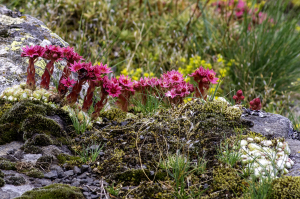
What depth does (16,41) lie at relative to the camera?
A: 13.0 feet

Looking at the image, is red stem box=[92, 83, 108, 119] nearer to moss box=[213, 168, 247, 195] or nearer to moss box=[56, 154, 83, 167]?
moss box=[56, 154, 83, 167]

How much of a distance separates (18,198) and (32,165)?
1.65 ft

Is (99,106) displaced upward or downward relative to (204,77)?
downward

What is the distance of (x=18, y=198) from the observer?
1986mm

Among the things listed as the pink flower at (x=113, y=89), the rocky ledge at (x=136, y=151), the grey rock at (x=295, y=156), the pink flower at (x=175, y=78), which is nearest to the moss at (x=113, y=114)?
the rocky ledge at (x=136, y=151)

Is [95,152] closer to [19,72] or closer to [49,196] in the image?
[49,196]

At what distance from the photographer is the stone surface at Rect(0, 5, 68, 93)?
3676 mm

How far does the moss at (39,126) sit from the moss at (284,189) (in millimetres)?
1967

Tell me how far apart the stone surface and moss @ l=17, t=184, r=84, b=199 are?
1.91 metres

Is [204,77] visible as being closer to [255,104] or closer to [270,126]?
[255,104]

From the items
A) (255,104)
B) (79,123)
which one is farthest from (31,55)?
(255,104)

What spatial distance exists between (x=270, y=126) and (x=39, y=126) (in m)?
2.33

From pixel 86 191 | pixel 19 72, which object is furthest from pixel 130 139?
pixel 19 72

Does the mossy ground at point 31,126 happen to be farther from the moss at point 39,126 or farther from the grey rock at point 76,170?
the grey rock at point 76,170
